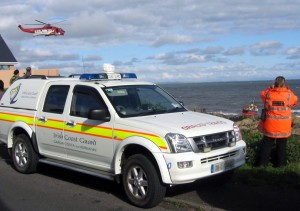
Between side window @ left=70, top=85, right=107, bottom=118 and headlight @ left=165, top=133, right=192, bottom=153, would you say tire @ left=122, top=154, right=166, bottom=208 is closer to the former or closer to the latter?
headlight @ left=165, top=133, right=192, bottom=153

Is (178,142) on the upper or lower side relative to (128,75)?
lower

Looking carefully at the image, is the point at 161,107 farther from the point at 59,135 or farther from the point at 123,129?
the point at 59,135

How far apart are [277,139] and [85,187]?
345 centimetres

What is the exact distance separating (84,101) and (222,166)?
100 inches

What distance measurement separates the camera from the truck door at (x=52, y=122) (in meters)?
7.84

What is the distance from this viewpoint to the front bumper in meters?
6.07

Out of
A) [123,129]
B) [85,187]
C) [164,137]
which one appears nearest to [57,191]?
[85,187]

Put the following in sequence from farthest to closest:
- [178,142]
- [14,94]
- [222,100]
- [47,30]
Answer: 1. [222,100]
2. [47,30]
3. [14,94]
4. [178,142]

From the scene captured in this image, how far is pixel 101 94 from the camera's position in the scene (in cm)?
730

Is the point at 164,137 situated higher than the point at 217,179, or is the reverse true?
the point at 164,137

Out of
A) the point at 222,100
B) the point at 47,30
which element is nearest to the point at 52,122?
the point at 47,30

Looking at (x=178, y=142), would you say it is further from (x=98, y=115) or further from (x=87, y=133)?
(x=87, y=133)

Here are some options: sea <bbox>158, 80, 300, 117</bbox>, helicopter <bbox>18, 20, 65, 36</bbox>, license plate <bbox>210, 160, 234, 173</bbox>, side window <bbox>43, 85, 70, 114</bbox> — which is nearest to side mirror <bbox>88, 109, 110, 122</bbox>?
side window <bbox>43, 85, 70, 114</bbox>

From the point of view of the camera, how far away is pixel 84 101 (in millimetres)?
7605
